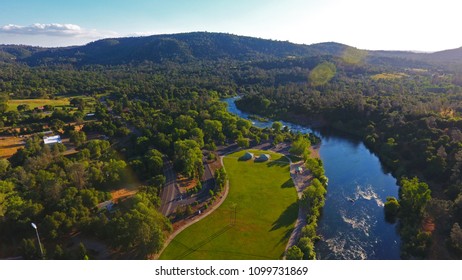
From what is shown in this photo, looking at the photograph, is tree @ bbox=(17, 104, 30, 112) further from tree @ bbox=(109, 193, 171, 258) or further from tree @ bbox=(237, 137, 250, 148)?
tree @ bbox=(109, 193, 171, 258)

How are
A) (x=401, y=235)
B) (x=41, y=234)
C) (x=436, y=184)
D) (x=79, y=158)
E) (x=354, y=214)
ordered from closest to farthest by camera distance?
(x=41, y=234) → (x=401, y=235) → (x=354, y=214) → (x=436, y=184) → (x=79, y=158)

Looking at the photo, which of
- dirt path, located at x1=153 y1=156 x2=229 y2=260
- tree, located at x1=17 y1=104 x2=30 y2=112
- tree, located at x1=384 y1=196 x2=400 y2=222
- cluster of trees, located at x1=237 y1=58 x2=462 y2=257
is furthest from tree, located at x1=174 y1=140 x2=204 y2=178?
tree, located at x1=17 y1=104 x2=30 y2=112

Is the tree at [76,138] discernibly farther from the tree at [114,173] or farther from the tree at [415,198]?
the tree at [415,198]

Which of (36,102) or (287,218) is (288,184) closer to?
(287,218)

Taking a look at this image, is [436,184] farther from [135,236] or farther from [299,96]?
[299,96]

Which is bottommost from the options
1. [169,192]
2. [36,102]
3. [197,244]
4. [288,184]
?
[197,244]

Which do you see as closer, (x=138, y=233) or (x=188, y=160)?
(x=138, y=233)

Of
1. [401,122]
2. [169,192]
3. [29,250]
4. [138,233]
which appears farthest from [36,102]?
[401,122]

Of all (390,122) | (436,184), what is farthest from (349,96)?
(436,184)
